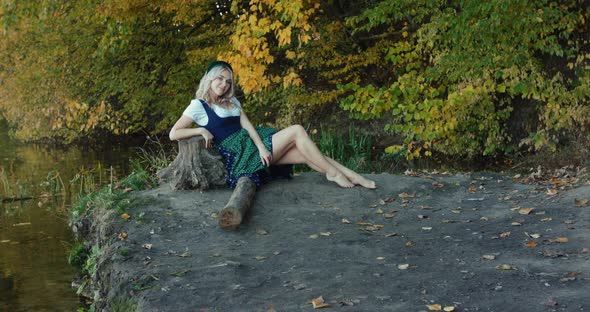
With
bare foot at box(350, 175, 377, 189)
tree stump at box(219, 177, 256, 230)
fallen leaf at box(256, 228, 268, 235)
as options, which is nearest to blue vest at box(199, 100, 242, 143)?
tree stump at box(219, 177, 256, 230)

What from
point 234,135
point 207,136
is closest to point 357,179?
point 234,135

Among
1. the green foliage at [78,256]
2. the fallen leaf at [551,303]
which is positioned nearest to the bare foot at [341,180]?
the green foliage at [78,256]

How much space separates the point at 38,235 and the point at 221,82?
3.67 meters

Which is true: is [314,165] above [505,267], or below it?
above

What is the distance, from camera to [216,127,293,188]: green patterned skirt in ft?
26.4

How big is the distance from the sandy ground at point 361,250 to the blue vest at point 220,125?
23.9 inches

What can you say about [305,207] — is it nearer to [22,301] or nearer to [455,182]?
[455,182]

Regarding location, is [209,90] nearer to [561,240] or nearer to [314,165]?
[314,165]

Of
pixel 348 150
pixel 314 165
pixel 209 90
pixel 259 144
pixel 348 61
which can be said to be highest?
pixel 348 61

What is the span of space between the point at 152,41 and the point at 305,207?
10.3 metres

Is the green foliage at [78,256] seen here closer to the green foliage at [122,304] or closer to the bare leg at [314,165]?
the bare leg at [314,165]

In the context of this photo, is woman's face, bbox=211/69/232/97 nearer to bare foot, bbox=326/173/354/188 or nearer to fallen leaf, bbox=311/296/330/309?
bare foot, bbox=326/173/354/188

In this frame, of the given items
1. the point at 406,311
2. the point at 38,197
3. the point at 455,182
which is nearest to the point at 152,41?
the point at 38,197

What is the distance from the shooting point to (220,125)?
8.09m
